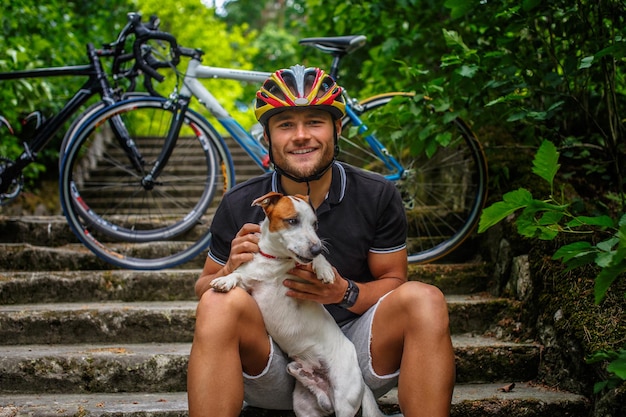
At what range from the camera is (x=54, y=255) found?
365 cm

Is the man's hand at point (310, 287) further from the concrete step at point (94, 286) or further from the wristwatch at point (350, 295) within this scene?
the concrete step at point (94, 286)

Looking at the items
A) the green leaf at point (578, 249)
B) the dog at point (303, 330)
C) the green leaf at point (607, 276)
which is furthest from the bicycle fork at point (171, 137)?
the green leaf at point (607, 276)

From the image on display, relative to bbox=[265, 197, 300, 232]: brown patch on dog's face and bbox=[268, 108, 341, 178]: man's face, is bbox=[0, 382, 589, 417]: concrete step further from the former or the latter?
bbox=[268, 108, 341, 178]: man's face

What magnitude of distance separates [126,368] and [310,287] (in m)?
1.11

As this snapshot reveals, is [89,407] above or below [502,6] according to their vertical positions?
below

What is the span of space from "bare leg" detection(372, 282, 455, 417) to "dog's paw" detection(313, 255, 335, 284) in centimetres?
23

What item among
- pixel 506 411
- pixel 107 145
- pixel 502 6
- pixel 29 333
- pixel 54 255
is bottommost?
pixel 506 411

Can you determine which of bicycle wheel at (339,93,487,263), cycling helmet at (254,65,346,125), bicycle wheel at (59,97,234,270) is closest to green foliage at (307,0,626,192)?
bicycle wheel at (339,93,487,263)

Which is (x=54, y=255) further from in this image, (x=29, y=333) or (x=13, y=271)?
(x=29, y=333)

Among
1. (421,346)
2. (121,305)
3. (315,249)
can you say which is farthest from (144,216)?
(421,346)

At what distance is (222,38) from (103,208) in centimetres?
703

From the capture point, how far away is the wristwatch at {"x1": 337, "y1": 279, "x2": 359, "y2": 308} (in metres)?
2.13

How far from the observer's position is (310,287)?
205cm

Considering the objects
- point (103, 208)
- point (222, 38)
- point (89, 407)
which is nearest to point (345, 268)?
point (89, 407)
